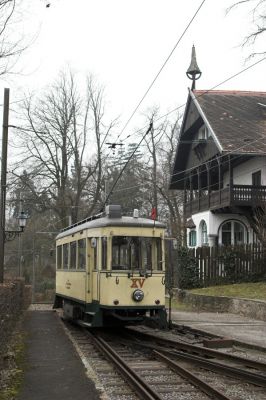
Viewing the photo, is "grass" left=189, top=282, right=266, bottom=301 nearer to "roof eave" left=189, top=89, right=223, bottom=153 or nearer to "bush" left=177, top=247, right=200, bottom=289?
"bush" left=177, top=247, right=200, bottom=289

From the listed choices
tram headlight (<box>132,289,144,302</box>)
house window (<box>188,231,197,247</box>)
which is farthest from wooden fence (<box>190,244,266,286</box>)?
tram headlight (<box>132,289,144,302</box>)

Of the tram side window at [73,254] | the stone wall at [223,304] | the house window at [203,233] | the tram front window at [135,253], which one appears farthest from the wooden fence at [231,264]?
the tram front window at [135,253]

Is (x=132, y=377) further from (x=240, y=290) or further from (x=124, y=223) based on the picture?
(x=240, y=290)

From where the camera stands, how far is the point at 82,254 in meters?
15.0

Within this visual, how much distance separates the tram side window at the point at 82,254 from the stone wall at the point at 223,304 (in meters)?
6.37

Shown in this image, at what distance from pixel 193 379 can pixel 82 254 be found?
6.97 meters

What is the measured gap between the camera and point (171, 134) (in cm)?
5316

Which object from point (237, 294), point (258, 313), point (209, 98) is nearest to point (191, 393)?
point (258, 313)

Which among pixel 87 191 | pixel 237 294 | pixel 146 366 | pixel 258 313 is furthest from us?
pixel 87 191

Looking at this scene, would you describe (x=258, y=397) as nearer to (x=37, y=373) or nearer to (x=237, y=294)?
(x=37, y=373)

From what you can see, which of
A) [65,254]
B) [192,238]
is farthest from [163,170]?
[65,254]

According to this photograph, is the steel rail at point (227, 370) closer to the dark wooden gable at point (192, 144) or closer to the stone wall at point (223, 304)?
the stone wall at point (223, 304)

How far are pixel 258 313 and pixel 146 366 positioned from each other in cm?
912

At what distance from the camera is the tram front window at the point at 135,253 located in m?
13.4
